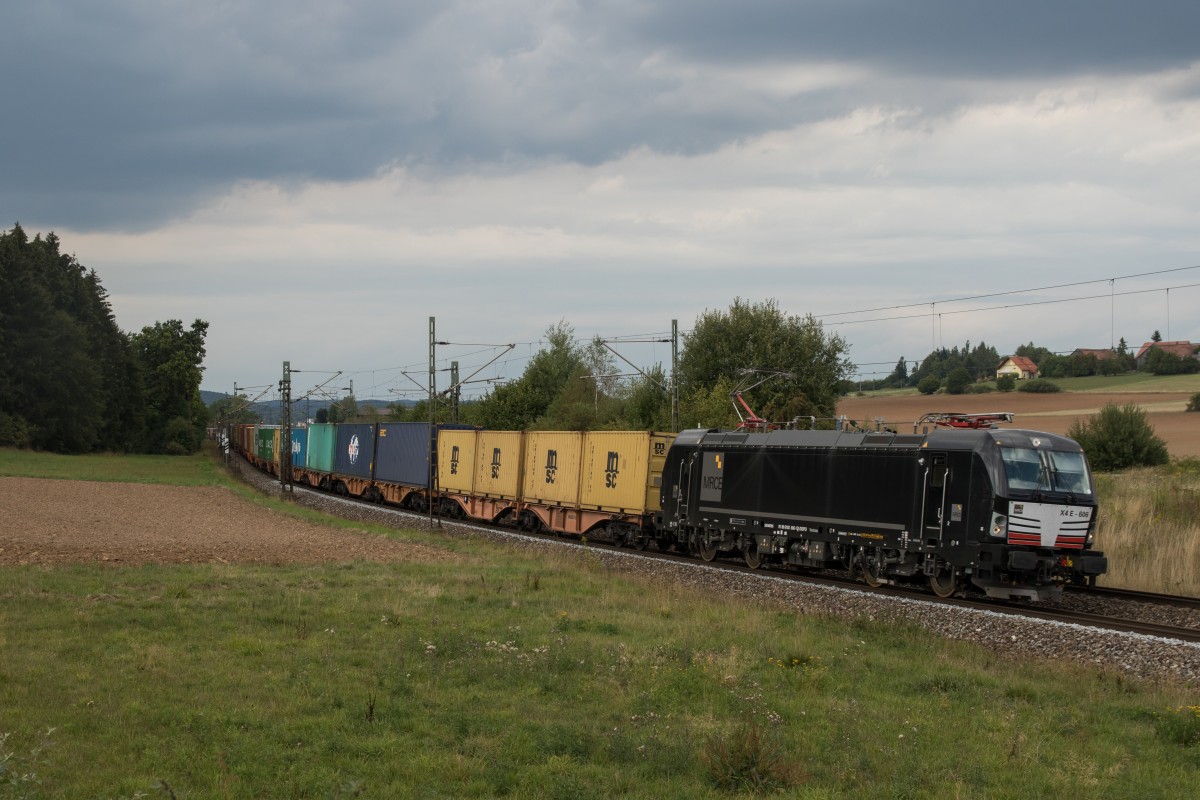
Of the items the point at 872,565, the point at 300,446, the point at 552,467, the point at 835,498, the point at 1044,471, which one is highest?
the point at 1044,471

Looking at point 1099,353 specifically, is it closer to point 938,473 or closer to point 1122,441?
point 1122,441

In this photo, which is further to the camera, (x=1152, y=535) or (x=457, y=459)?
(x=457, y=459)

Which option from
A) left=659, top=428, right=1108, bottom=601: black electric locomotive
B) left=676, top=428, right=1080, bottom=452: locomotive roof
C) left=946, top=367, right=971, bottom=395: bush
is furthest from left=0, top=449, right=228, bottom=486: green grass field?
left=946, top=367, right=971, bottom=395: bush

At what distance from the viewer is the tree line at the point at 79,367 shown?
79062 mm

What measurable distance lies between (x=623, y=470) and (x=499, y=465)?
31.9ft

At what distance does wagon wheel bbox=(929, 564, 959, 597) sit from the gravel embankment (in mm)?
1157

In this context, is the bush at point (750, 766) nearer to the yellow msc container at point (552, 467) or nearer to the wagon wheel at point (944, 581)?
the wagon wheel at point (944, 581)

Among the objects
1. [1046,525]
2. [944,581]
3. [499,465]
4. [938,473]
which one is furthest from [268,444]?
[1046,525]

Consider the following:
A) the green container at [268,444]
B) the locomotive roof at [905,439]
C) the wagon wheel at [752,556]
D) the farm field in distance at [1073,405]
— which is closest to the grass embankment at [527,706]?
the locomotive roof at [905,439]

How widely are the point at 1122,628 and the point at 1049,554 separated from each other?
8.73ft

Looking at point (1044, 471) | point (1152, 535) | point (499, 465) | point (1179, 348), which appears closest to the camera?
point (1044, 471)

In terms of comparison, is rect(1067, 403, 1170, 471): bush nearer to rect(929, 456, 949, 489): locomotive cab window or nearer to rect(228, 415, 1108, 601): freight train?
rect(228, 415, 1108, 601): freight train

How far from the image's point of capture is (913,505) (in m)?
21.4

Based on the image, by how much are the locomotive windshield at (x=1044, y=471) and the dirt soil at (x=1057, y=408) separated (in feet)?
101
